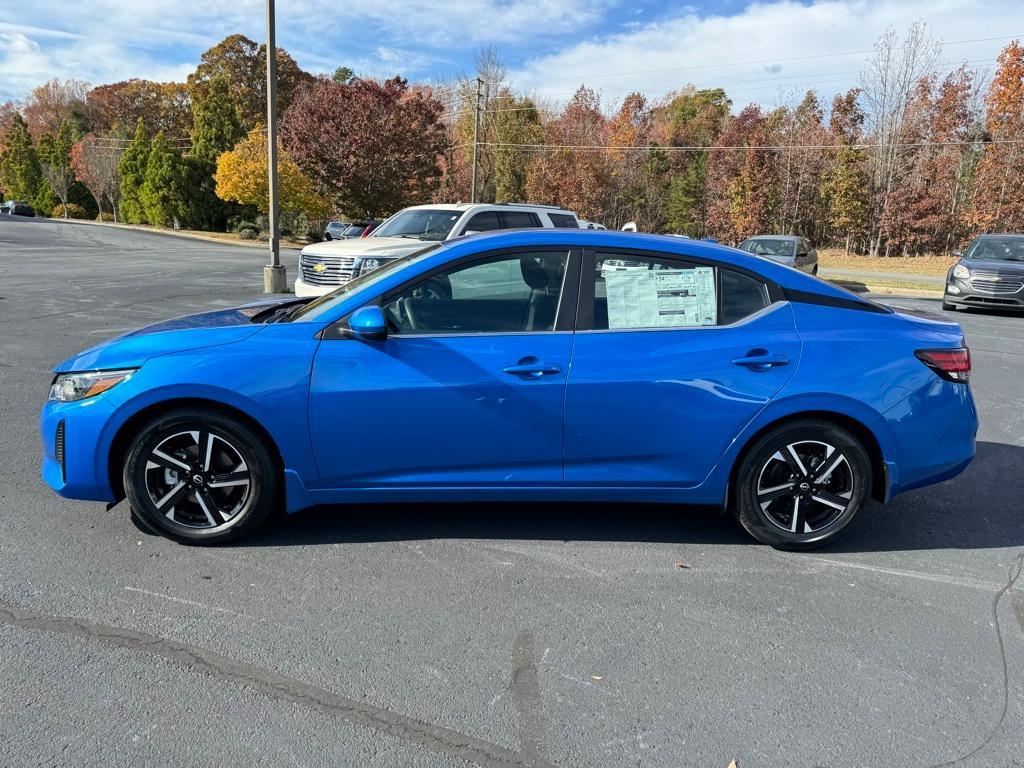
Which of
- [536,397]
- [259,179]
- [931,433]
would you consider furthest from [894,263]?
[536,397]

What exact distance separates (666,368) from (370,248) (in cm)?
764

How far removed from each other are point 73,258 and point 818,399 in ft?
84.2

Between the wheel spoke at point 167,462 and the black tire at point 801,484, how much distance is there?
2794 mm

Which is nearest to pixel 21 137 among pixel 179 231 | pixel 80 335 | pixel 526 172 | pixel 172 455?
pixel 179 231

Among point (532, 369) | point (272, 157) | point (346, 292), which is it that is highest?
point (272, 157)

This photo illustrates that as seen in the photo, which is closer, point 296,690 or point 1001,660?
point 296,690

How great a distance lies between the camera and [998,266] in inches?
614

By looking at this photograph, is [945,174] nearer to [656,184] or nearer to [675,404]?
[656,184]

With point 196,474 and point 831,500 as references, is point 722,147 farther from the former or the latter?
point 196,474

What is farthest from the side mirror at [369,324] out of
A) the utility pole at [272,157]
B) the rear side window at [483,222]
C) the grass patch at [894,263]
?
the grass patch at [894,263]

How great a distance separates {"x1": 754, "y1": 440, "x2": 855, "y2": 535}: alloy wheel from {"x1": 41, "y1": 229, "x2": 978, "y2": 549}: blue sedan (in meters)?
0.01

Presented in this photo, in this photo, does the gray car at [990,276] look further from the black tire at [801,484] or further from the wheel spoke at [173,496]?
the wheel spoke at [173,496]

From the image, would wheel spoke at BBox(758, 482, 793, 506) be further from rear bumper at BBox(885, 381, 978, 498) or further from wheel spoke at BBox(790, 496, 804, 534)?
rear bumper at BBox(885, 381, 978, 498)

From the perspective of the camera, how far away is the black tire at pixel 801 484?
376 cm
